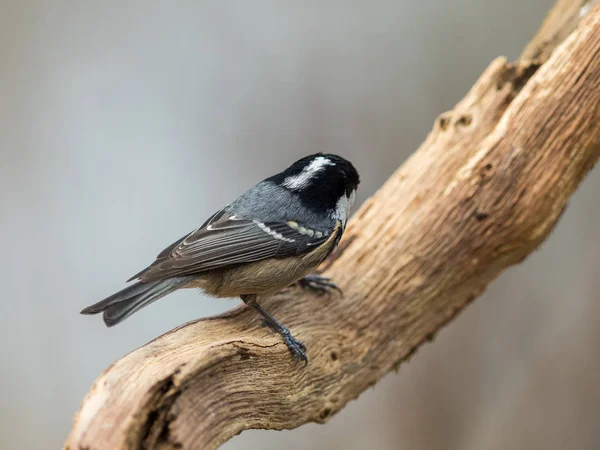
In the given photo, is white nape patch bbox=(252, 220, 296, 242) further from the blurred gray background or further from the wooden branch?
the blurred gray background

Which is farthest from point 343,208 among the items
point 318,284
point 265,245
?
point 265,245

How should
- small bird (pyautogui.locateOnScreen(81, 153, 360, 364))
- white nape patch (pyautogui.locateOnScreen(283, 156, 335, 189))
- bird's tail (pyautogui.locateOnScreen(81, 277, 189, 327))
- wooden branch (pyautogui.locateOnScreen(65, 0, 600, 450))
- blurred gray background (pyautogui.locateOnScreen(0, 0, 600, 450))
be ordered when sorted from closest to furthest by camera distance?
bird's tail (pyautogui.locateOnScreen(81, 277, 189, 327)) < small bird (pyautogui.locateOnScreen(81, 153, 360, 364)) < wooden branch (pyautogui.locateOnScreen(65, 0, 600, 450)) < white nape patch (pyautogui.locateOnScreen(283, 156, 335, 189)) < blurred gray background (pyautogui.locateOnScreen(0, 0, 600, 450))

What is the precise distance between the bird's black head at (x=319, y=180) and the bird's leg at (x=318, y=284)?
34 cm

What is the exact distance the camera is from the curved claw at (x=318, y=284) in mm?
2779

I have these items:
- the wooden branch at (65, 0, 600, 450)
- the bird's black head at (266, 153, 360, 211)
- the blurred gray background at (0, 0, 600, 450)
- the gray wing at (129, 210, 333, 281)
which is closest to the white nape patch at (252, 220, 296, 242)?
the gray wing at (129, 210, 333, 281)

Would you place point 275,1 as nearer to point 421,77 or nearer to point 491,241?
point 421,77

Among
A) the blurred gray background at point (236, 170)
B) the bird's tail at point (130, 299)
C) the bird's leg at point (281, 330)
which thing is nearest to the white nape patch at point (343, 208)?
the bird's leg at point (281, 330)

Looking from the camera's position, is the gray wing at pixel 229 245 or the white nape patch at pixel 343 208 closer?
the gray wing at pixel 229 245

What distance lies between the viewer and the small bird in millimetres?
2299

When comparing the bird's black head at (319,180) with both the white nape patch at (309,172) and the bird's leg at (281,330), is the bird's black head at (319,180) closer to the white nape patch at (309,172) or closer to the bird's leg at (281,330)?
the white nape patch at (309,172)

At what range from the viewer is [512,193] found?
108 inches

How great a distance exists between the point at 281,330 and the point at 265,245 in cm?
35

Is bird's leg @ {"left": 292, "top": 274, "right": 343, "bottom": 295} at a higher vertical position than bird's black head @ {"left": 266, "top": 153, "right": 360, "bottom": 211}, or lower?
lower

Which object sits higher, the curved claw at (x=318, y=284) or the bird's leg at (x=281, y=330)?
the curved claw at (x=318, y=284)
